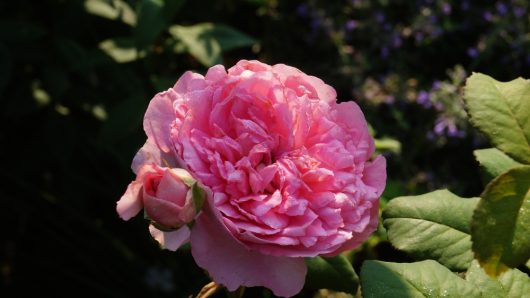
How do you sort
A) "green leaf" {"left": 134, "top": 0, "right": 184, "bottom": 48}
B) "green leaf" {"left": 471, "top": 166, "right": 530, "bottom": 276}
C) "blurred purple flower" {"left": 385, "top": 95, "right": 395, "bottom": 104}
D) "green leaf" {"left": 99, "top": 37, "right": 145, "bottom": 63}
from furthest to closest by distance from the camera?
1. "blurred purple flower" {"left": 385, "top": 95, "right": 395, "bottom": 104}
2. "green leaf" {"left": 99, "top": 37, "right": 145, "bottom": 63}
3. "green leaf" {"left": 134, "top": 0, "right": 184, "bottom": 48}
4. "green leaf" {"left": 471, "top": 166, "right": 530, "bottom": 276}

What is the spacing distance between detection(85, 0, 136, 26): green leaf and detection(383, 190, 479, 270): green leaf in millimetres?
977

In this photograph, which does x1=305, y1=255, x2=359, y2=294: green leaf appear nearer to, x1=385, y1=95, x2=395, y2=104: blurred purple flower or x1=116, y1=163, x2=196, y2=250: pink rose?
x1=116, y1=163, x2=196, y2=250: pink rose

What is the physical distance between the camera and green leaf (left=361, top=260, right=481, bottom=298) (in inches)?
Answer: 24.2

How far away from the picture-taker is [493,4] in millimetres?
2502

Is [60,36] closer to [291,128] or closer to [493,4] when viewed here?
[291,128]

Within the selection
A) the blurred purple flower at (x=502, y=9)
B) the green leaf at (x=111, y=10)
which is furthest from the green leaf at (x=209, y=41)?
the blurred purple flower at (x=502, y=9)

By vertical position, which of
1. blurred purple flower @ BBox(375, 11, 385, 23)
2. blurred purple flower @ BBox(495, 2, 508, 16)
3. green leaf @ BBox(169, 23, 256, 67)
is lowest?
blurred purple flower @ BBox(375, 11, 385, 23)

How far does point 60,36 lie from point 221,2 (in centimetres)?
69

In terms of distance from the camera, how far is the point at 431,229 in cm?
71

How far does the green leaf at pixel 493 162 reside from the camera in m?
0.76

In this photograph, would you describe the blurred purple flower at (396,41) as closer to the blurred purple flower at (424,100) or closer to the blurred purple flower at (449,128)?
the blurred purple flower at (424,100)

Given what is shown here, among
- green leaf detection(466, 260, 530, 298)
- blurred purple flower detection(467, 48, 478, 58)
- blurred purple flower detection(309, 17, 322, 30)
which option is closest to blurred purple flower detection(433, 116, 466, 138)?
blurred purple flower detection(467, 48, 478, 58)

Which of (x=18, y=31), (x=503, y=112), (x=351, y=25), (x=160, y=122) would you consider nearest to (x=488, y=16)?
(x=351, y=25)

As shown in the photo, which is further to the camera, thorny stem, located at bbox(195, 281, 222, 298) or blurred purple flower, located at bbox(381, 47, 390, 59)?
blurred purple flower, located at bbox(381, 47, 390, 59)
